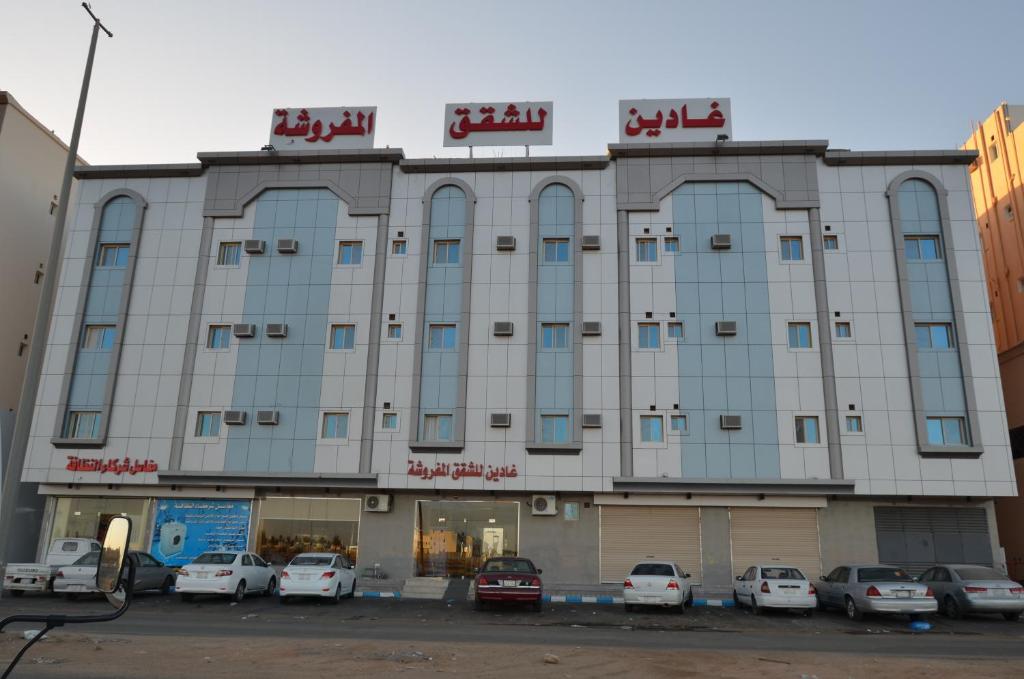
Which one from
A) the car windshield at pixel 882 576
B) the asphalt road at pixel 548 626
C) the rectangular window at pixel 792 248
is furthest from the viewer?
the rectangular window at pixel 792 248

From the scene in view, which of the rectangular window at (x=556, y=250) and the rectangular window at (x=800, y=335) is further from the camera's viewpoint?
the rectangular window at (x=556, y=250)

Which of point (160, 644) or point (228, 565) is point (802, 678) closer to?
point (160, 644)

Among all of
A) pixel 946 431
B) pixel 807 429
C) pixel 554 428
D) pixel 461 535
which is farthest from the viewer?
pixel 461 535

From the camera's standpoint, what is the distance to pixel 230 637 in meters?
15.4

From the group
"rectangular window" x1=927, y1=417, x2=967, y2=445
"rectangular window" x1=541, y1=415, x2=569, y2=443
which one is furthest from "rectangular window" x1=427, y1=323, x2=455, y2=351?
"rectangular window" x1=927, y1=417, x2=967, y2=445

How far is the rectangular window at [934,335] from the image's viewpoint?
3025 centimetres

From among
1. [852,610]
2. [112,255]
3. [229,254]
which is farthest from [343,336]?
[852,610]

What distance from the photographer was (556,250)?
1289 inches

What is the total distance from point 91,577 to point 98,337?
43.1ft

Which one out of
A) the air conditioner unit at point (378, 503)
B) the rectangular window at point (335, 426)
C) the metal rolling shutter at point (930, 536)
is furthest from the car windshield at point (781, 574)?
the rectangular window at point (335, 426)

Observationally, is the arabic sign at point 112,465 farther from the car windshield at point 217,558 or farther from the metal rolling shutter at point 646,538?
the metal rolling shutter at point 646,538

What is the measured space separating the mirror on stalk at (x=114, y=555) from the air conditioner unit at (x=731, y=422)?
26885 mm

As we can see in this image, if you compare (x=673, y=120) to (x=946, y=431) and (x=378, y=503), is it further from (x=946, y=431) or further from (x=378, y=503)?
(x=378, y=503)

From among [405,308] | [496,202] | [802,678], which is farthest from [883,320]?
[802,678]
